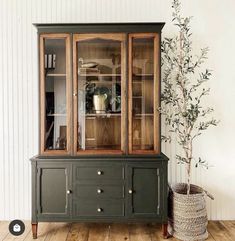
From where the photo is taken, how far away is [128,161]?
8.55 feet

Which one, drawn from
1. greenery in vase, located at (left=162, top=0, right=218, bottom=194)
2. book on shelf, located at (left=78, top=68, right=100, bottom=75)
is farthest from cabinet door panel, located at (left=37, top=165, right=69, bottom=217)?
greenery in vase, located at (left=162, top=0, right=218, bottom=194)

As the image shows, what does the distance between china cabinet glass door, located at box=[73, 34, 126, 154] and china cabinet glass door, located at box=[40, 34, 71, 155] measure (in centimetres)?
9

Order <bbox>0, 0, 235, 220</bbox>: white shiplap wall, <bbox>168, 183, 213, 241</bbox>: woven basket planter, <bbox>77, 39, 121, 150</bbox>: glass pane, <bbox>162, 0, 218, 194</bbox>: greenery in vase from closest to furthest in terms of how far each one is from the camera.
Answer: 1. <bbox>168, 183, 213, 241</bbox>: woven basket planter
2. <bbox>77, 39, 121, 150</bbox>: glass pane
3. <bbox>162, 0, 218, 194</bbox>: greenery in vase
4. <bbox>0, 0, 235, 220</bbox>: white shiplap wall

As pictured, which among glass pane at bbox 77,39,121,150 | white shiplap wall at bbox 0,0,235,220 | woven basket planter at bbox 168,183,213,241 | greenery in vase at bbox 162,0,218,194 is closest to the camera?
woven basket planter at bbox 168,183,213,241

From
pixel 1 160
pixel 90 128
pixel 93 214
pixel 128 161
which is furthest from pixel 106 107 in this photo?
pixel 1 160

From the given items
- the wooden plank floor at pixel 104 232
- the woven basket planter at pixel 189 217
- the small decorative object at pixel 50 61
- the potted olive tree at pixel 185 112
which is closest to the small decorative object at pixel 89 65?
the small decorative object at pixel 50 61

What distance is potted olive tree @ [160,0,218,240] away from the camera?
2.61 meters

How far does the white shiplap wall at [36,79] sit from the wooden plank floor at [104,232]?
259mm

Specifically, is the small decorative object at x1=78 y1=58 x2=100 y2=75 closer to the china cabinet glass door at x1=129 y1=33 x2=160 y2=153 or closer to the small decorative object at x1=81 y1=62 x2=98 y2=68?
the small decorative object at x1=81 y1=62 x2=98 y2=68

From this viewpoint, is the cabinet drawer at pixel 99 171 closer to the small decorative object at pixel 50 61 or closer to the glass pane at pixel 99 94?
the glass pane at pixel 99 94

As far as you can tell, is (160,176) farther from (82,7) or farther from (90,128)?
(82,7)

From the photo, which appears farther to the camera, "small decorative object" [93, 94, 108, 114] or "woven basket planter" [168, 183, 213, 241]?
"small decorative object" [93, 94, 108, 114]

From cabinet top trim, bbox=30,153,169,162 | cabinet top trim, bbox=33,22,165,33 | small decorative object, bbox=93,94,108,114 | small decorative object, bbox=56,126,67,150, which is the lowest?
cabinet top trim, bbox=30,153,169,162

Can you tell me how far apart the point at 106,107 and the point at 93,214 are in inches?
40.3
